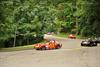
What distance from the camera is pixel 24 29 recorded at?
2184 inches

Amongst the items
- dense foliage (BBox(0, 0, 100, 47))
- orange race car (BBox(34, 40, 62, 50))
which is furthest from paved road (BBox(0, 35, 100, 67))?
orange race car (BBox(34, 40, 62, 50))

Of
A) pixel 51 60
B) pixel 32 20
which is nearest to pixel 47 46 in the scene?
pixel 32 20

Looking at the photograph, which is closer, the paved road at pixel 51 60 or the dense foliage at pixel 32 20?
the paved road at pixel 51 60

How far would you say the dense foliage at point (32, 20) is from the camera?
124 feet

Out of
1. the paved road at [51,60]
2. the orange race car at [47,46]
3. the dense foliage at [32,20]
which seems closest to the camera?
the paved road at [51,60]

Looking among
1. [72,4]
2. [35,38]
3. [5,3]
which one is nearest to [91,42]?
[35,38]

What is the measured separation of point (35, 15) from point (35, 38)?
422cm

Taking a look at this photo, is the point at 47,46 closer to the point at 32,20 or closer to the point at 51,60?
the point at 32,20

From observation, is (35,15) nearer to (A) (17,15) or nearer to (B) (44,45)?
(A) (17,15)

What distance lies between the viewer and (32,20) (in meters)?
58.8

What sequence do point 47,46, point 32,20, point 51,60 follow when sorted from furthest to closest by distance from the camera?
point 32,20
point 47,46
point 51,60

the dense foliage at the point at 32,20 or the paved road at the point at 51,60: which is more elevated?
the dense foliage at the point at 32,20

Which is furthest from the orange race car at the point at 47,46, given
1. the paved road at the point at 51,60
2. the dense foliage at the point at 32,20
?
the paved road at the point at 51,60

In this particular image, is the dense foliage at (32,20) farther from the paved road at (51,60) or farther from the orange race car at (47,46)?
the paved road at (51,60)
